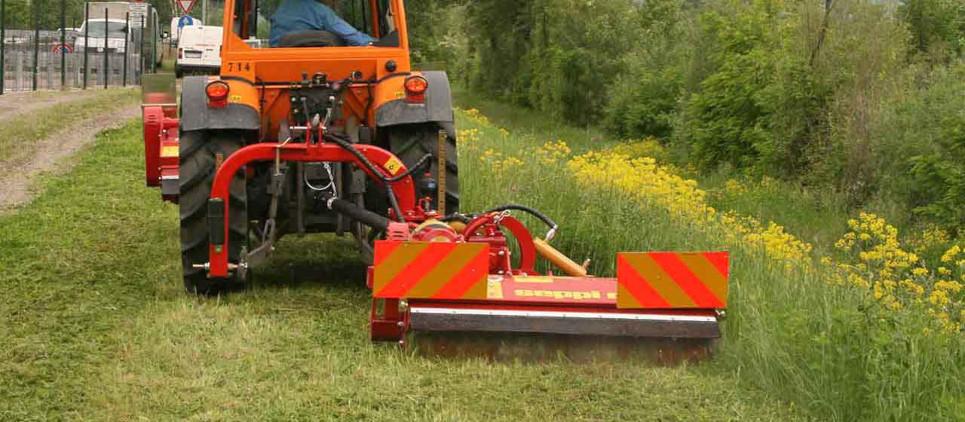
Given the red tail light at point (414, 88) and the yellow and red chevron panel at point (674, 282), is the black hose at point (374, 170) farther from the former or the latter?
the yellow and red chevron panel at point (674, 282)

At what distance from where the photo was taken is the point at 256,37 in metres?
9.19

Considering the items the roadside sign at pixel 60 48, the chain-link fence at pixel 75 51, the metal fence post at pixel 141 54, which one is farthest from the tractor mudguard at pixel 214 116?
the metal fence post at pixel 141 54

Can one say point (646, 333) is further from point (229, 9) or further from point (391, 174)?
point (229, 9)

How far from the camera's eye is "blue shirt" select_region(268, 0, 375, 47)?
8.90 metres

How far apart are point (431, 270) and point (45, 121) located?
603 inches

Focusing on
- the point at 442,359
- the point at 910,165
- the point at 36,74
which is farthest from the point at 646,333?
the point at 36,74

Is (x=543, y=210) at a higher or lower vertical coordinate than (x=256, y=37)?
lower

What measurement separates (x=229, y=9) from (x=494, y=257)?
2.74 m

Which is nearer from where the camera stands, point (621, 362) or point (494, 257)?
point (621, 362)

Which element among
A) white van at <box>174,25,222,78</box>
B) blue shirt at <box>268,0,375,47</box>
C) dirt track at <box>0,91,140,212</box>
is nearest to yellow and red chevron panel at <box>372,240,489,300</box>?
blue shirt at <box>268,0,375,47</box>

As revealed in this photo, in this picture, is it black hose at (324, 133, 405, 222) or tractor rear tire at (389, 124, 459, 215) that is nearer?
black hose at (324, 133, 405, 222)

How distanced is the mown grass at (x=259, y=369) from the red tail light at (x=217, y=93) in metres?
1.17

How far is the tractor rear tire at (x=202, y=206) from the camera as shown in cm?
803

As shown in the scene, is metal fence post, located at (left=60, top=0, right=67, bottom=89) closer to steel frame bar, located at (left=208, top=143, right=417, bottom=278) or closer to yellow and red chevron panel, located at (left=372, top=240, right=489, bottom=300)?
steel frame bar, located at (left=208, top=143, right=417, bottom=278)
